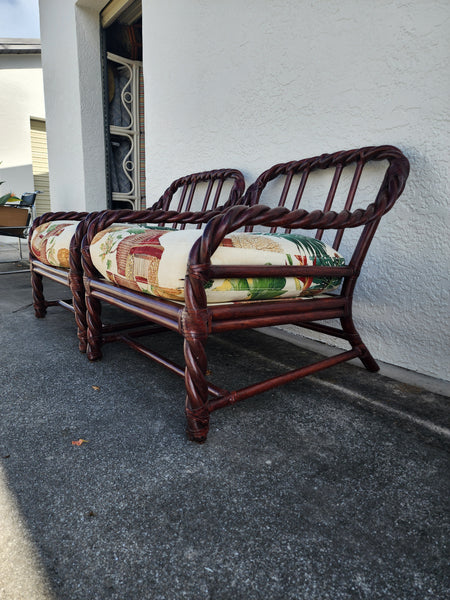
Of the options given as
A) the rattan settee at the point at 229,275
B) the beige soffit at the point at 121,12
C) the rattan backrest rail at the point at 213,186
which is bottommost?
the rattan settee at the point at 229,275

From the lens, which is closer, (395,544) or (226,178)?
(395,544)

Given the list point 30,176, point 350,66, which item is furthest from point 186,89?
point 30,176

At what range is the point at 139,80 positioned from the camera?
3338 mm

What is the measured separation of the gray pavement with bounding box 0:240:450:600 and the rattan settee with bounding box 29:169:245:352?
0.35 m

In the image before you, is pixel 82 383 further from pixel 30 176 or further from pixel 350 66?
pixel 30 176

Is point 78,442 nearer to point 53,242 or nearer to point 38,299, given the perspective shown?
point 53,242

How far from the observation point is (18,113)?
6.12 meters

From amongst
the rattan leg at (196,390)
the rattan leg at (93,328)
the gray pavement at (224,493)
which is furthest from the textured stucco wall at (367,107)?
the rattan leg at (93,328)

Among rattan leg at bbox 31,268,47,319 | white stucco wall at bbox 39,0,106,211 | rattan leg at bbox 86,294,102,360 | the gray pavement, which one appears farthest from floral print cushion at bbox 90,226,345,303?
white stucco wall at bbox 39,0,106,211

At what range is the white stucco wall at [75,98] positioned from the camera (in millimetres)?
3139

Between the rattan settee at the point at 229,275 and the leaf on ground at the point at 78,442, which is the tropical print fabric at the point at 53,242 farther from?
the leaf on ground at the point at 78,442

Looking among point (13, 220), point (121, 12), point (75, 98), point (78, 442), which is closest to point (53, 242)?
point (78, 442)

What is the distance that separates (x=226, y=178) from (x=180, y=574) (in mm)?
1636

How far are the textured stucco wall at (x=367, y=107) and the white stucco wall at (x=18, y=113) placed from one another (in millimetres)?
5402
